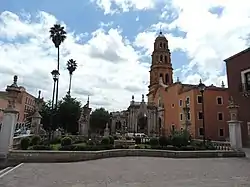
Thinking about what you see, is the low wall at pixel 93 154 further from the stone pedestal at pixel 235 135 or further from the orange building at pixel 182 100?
the orange building at pixel 182 100

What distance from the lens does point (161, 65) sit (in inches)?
2489

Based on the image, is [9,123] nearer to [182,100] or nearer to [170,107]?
[182,100]

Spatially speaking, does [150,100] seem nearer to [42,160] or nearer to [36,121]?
[36,121]

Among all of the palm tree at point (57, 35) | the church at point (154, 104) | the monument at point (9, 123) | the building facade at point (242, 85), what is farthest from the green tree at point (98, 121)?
the monument at point (9, 123)

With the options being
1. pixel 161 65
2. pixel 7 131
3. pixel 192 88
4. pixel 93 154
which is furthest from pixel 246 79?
pixel 161 65

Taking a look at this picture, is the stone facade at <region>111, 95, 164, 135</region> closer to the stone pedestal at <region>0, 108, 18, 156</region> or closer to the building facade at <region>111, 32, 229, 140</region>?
the building facade at <region>111, 32, 229, 140</region>

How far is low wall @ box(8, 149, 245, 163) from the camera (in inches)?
522

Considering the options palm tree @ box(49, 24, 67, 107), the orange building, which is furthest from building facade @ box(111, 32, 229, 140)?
palm tree @ box(49, 24, 67, 107)

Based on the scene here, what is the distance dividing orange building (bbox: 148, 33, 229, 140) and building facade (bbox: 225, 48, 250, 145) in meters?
5.96

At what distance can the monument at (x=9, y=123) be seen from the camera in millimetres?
13305

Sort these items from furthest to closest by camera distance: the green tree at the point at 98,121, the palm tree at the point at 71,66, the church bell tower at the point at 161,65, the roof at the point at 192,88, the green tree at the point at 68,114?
the green tree at the point at 98,121 < the church bell tower at the point at 161,65 < the palm tree at the point at 71,66 < the roof at the point at 192,88 < the green tree at the point at 68,114

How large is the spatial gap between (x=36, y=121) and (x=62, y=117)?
1718 cm

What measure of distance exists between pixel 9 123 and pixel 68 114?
91.0 feet

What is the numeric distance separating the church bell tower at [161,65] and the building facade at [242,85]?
34123 mm
